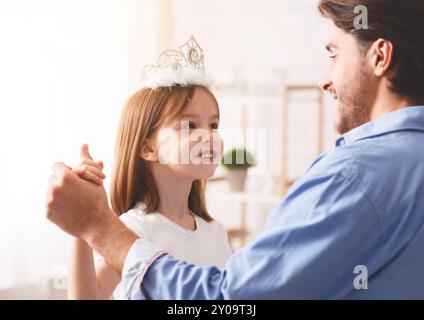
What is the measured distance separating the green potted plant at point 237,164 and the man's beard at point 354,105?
1.80m

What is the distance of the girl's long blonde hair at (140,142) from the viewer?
4.32 feet

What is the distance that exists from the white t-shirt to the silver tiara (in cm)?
26

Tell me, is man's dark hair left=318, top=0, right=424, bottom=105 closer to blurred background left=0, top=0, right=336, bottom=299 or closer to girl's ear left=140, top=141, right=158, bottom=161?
girl's ear left=140, top=141, right=158, bottom=161

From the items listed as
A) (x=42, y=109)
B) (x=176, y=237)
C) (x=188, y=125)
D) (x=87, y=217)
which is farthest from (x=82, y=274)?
(x=42, y=109)

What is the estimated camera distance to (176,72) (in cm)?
136

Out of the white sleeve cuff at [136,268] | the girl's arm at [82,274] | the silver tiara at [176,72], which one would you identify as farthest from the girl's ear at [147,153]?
the white sleeve cuff at [136,268]

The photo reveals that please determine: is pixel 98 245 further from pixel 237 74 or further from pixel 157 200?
pixel 237 74

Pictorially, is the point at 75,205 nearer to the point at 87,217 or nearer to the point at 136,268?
the point at 87,217

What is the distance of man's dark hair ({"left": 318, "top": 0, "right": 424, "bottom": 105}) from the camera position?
109 cm

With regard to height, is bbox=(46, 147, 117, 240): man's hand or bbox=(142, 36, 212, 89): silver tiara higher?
bbox=(142, 36, 212, 89): silver tiara

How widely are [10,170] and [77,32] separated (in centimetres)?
63

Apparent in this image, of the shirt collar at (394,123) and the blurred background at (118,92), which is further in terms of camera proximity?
the blurred background at (118,92)

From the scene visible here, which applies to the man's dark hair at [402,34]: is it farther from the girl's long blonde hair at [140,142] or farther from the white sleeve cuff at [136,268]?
the white sleeve cuff at [136,268]

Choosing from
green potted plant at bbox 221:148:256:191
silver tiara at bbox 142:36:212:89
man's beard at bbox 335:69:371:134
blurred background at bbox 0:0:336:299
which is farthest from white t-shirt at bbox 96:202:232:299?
green potted plant at bbox 221:148:256:191
